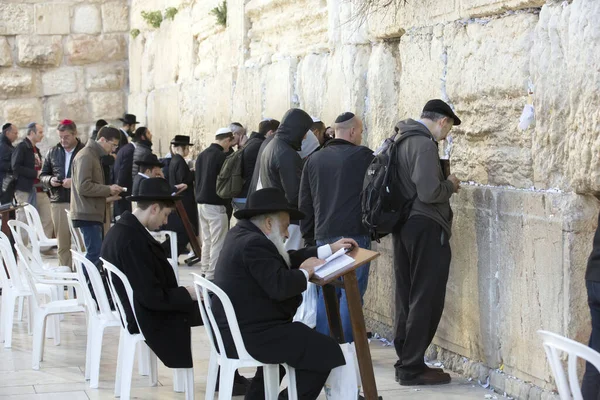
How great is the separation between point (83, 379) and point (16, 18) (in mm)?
10905

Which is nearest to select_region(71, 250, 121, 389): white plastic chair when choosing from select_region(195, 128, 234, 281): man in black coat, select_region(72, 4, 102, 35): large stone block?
select_region(195, 128, 234, 281): man in black coat

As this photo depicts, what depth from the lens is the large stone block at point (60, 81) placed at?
16.2 m

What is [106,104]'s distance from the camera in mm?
16719

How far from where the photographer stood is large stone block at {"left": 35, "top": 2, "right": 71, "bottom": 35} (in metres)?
16.1

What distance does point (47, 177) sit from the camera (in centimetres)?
970

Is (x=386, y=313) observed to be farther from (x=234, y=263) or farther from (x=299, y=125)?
(x=234, y=263)

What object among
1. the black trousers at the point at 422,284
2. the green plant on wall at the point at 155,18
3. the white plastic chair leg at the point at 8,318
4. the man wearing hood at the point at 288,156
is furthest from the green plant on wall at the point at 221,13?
the black trousers at the point at 422,284

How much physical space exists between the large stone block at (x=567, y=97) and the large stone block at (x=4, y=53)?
1223 cm

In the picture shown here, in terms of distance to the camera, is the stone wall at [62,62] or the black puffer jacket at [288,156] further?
the stone wall at [62,62]

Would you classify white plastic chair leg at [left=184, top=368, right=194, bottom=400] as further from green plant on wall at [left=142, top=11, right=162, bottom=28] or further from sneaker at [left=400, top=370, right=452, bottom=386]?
green plant on wall at [left=142, top=11, right=162, bottom=28]

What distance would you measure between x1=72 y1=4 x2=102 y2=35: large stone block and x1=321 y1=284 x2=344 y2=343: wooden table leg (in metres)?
12.2

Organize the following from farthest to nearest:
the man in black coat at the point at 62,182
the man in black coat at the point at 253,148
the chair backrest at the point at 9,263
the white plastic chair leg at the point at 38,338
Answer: the man in black coat at the point at 62,182
the man in black coat at the point at 253,148
the chair backrest at the point at 9,263
the white plastic chair leg at the point at 38,338

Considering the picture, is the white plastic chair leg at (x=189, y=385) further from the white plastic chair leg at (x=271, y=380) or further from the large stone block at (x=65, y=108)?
the large stone block at (x=65, y=108)

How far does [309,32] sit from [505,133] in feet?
12.0
